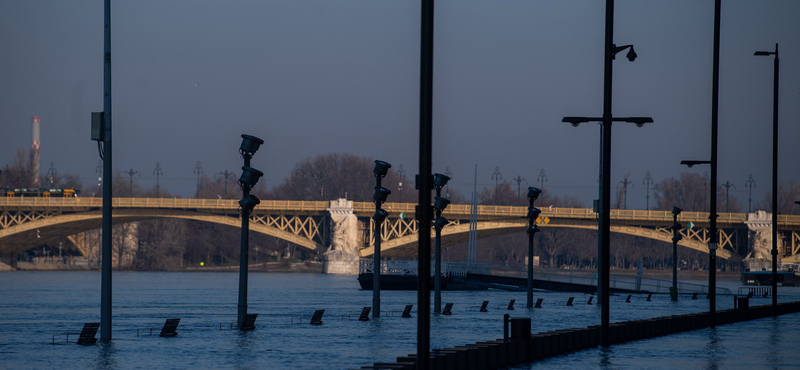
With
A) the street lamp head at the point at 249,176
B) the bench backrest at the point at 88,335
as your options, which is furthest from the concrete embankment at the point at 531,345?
the bench backrest at the point at 88,335

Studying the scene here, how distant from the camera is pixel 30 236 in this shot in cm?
10625

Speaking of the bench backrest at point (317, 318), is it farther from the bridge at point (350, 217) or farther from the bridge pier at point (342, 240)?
the bridge pier at point (342, 240)

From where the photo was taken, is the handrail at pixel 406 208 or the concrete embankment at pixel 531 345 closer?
the concrete embankment at pixel 531 345

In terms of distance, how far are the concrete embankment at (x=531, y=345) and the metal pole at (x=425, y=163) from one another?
111cm

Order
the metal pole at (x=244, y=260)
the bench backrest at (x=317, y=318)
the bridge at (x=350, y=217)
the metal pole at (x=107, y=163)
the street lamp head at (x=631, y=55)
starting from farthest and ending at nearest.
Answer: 1. the bridge at (x=350, y=217)
2. the bench backrest at (x=317, y=318)
3. the metal pole at (x=244, y=260)
4. the street lamp head at (x=631, y=55)
5. the metal pole at (x=107, y=163)

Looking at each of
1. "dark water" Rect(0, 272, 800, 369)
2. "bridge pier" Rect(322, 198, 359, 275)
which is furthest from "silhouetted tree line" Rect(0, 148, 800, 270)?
"dark water" Rect(0, 272, 800, 369)

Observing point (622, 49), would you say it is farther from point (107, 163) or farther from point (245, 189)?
point (107, 163)

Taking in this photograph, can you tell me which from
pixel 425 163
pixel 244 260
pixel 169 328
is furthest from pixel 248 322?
pixel 425 163

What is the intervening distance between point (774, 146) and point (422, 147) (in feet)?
92.4

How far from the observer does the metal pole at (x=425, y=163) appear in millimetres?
14281

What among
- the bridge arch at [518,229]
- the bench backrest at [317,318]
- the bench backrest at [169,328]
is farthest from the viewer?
the bridge arch at [518,229]

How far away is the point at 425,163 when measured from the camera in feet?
47.2

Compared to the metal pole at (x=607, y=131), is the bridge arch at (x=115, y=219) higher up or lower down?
lower down

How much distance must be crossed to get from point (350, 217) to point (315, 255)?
87.7ft
